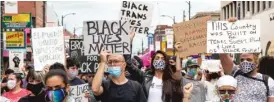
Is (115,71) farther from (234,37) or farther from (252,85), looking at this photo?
(234,37)

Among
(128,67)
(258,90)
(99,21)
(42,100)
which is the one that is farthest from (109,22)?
(42,100)

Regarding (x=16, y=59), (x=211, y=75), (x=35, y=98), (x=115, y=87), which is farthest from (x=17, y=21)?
(x=35, y=98)

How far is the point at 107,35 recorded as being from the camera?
8641 millimetres

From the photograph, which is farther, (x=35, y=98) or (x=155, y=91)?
(x=155, y=91)

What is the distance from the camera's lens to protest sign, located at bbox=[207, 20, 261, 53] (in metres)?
8.88

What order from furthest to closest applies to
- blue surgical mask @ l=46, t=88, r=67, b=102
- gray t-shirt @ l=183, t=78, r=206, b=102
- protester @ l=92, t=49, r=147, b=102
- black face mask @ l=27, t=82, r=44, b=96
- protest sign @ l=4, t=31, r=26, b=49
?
1. protest sign @ l=4, t=31, r=26, b=49
2. black face mask @ l=27, t=82, r=44, b=96
3. gray t-shirt @ l=183, t=78, r=206, b=102
4. protester @ l=92, t=49, r=147, b=102
5. blue surgical mask @ l=46, t=88, r=67, b=102

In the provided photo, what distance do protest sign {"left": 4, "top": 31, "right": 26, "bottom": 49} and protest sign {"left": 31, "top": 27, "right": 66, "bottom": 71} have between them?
642 inches

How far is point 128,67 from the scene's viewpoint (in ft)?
30.2

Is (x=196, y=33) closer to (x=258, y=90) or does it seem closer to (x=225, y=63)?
A: (x=225, y=63)

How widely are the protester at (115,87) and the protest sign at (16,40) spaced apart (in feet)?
67.1

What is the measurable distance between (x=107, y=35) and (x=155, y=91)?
1483 millimetres

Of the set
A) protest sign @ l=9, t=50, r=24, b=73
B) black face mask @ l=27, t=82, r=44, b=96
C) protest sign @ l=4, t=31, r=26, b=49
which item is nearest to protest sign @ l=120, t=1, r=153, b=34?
black face mask @ l=27, t=82, r=44, b=96

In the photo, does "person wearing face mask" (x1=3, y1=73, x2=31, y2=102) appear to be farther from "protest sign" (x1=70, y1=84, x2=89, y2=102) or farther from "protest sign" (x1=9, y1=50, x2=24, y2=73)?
"protest sign" (x1=9, y1=50, x2=24, y2=73)

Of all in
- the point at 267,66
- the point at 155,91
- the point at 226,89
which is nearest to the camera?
the point at 226,89
